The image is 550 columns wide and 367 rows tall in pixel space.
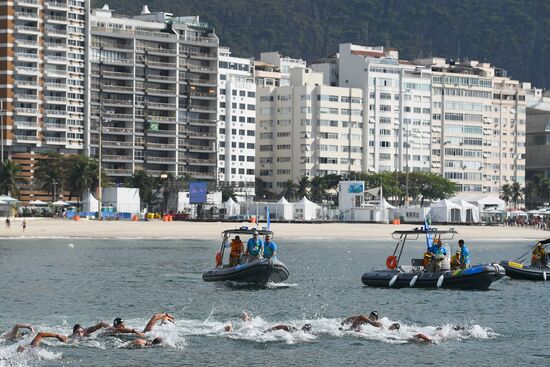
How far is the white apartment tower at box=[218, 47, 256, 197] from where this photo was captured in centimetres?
19388

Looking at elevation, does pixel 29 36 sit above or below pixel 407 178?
above

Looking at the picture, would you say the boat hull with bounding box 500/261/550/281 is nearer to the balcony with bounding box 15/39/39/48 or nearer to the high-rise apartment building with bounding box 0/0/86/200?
the high-rise apartment building with bounding box 0/0/86/200

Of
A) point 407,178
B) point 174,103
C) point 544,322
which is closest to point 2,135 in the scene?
point 174,103

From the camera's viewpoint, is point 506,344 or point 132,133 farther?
point 132,133

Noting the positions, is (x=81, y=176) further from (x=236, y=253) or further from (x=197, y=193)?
(x=236, y=253)

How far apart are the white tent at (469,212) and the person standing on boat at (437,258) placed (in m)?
106

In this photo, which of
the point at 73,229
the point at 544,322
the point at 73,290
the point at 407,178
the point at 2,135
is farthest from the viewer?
the point at 407,178

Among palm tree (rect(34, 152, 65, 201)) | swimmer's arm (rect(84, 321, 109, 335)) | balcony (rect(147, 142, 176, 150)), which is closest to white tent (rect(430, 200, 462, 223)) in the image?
balcony (rect(147, 142, 176, 150))

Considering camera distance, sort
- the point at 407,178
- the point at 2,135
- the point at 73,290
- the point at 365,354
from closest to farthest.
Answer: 1. the point at 365,354
2. the point at 73,290
3. the point at 2,135
4. the point at 407,178

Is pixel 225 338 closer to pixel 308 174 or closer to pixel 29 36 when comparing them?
pixel 29 36

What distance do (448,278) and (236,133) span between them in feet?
447

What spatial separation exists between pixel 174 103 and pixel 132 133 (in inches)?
342

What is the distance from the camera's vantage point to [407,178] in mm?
178500

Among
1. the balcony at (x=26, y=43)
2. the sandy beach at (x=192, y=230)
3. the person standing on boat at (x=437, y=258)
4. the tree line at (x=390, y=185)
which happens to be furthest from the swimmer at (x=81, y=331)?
the tree line at (x=390, y=185)
